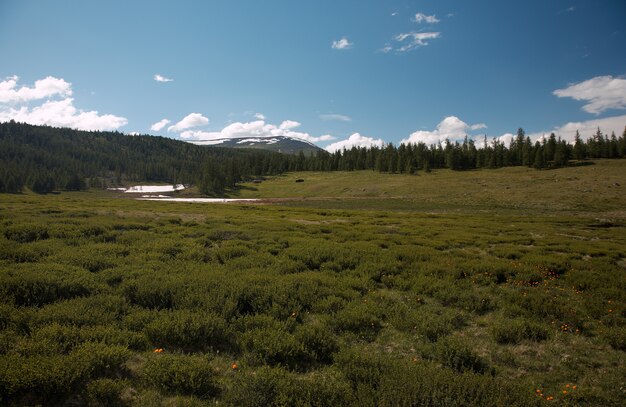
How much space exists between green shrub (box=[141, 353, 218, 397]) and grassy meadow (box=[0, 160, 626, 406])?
0.07ft

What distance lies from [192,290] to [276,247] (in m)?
6.84

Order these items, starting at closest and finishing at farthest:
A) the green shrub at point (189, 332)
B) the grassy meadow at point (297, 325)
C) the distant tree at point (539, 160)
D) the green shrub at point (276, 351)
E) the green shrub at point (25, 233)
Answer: the grassy meadow at point (297, 325)
the green shrub at point (276, 351)
the green shrub at point (189, 332)
the green shrub at point (25, 233)
the distant tree at point (539, 160)

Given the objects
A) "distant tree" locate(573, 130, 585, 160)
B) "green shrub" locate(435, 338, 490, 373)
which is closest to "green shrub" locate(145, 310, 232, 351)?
"green shrub" locate(435, 338, 490, 373)

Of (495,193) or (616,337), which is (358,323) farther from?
(495,193)

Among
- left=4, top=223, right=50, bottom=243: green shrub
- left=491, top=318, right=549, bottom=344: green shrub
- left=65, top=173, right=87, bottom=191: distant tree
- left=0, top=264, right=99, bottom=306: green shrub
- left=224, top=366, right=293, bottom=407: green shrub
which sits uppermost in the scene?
left=65, top=173, right=87, bottom=191: distant tree

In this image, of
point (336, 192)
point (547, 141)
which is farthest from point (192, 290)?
point (547, 141)

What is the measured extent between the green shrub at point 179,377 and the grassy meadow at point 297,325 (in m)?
0.02

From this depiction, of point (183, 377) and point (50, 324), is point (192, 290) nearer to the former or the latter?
point (50, 324)

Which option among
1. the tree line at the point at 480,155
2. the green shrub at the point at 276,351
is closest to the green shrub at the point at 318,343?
the green shrub at the point at 276,351

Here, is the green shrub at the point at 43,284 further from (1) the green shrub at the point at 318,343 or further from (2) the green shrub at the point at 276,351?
(1) the green shrub at the point at 318,343

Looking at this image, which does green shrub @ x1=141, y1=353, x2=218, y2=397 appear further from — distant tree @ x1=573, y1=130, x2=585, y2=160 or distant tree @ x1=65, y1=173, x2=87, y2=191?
distant tree @ x1=65, y1=173, x2=87, y2=191

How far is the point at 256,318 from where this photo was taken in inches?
301

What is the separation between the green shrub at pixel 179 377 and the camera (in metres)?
5.27

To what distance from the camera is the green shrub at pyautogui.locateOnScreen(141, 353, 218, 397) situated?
5.27 m
